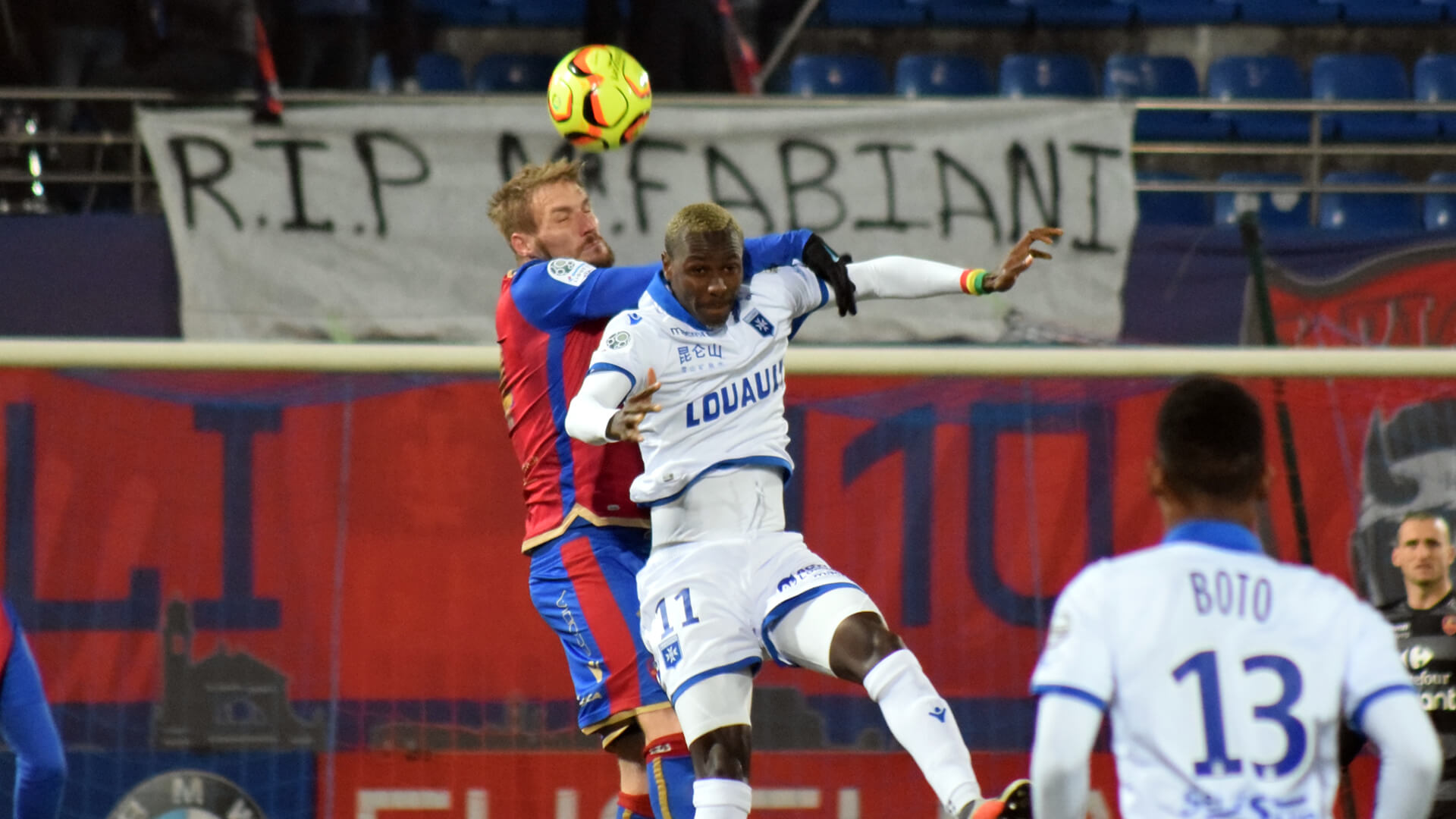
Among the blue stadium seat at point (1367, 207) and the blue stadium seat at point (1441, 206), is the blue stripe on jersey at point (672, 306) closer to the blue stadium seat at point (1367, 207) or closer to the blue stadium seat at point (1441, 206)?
the blue stadium seat at point (1367, 207)

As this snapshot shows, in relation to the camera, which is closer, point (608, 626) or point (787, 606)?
point (787, 606)

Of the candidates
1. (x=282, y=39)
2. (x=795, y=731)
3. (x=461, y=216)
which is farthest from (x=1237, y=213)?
(x=282, y=39)

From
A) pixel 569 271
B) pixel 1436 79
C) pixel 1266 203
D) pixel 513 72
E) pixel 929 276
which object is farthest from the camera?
pixel 1436 79

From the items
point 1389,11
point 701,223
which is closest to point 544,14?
point 1389,11

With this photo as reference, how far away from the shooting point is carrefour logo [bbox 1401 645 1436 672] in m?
5.97

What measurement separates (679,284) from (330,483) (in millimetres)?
2335

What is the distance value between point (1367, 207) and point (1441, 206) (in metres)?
0.48

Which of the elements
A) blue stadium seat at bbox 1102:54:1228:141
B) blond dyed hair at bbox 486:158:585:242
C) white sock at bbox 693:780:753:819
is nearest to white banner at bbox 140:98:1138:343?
blue stadium seat at bbox 1102:54:1228:141

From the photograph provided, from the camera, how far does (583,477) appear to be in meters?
4.44

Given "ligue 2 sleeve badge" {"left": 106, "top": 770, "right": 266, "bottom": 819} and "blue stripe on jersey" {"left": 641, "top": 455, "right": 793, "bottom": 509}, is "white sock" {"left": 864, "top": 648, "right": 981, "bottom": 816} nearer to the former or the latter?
"blue stripe on jersey" {"left": 641, "top": 455, "right": 793, "bottom": 509}

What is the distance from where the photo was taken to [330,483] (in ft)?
19.5

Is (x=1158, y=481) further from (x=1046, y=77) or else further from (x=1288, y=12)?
(x=1288, y=12)

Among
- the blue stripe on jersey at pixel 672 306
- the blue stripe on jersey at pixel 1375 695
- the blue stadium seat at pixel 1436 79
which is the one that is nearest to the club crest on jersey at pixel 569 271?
the blue stripe on jersey at pixel 672 306

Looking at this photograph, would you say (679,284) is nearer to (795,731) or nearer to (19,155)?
(795,731)
